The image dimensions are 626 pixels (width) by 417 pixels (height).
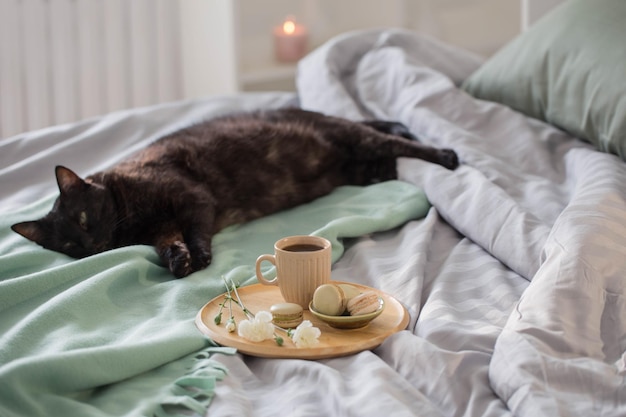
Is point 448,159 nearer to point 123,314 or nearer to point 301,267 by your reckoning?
point 301,267

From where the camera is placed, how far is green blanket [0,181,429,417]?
105 centimetres

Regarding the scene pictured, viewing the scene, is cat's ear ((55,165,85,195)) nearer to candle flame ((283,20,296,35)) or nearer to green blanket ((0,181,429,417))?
green blanket ((0,181,429,417))

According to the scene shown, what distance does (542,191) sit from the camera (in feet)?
5.63

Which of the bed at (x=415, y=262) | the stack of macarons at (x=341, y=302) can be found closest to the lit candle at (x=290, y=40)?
the bed at (x=415, y=262)

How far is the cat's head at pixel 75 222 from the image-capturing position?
5.22 feet

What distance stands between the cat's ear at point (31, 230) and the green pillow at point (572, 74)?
49.5 inches

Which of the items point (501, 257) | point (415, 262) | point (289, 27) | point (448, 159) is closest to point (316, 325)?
point (415, 262)

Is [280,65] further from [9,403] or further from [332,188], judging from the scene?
[9,403]

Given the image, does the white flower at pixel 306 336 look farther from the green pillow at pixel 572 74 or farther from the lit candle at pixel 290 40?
the lit candle at pixel 290 40

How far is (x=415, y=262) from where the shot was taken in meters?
1.45

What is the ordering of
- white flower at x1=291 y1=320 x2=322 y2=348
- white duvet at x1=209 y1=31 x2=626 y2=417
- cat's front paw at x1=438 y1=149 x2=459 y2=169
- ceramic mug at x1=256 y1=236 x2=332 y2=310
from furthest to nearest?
cat's front paw at x1=438 y1=149 x2=459 y2=169 → ceramic mug at x1=256 y1=236 x2=332 y2=310 → white flower at x1=291 y1=320 x2=322 y2=348 → white duvet at x1=209 y1=31 x2=626 y2=417

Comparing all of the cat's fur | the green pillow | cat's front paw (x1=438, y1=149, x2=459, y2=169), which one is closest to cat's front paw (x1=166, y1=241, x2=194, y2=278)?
the cat's fur

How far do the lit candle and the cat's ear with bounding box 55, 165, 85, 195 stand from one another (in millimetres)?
1968

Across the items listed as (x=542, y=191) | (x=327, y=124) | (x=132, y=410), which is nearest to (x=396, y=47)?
(x=327, y=124)
